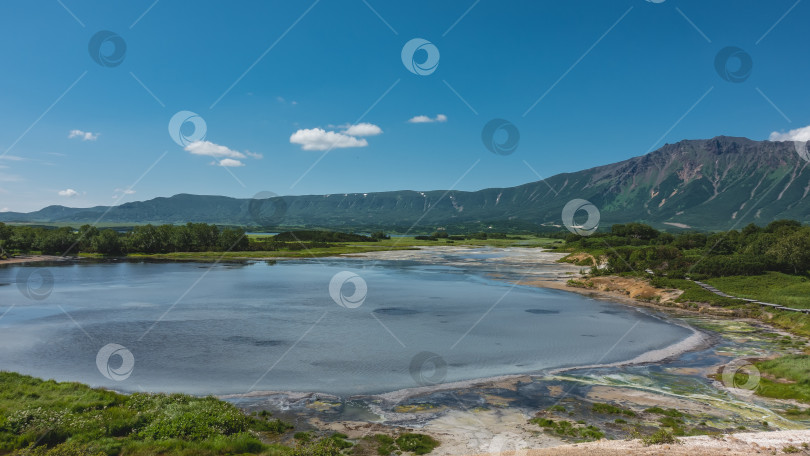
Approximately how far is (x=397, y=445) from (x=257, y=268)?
87654 millimetres

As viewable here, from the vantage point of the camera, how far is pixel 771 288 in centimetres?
4991

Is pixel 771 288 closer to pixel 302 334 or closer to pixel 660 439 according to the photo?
pixel 660 439

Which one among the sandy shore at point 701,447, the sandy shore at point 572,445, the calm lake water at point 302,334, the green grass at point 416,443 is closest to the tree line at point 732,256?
the calm lake water at point 302,334

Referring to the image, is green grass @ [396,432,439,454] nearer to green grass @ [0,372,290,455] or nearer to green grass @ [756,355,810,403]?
green grass @ [0,372,290,455]

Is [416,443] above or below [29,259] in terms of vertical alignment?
below

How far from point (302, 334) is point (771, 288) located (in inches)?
2034

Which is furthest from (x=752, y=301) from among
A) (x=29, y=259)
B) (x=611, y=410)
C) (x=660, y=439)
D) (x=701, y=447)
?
(x=29, y=259)

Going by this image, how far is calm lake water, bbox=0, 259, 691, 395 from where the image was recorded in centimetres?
2619

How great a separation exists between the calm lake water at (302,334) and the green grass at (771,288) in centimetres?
1260

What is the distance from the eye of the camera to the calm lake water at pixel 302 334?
1031 inches

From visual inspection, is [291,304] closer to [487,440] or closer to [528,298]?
[528,298]

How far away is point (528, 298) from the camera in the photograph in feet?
196

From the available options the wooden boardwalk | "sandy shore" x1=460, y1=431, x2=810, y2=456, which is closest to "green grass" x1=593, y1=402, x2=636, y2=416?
"sandy shore" x1=460, y1=431, x2=810, y2=456

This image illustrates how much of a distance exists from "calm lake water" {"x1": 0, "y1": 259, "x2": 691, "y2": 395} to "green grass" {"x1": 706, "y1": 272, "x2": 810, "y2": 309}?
41.3 feet
